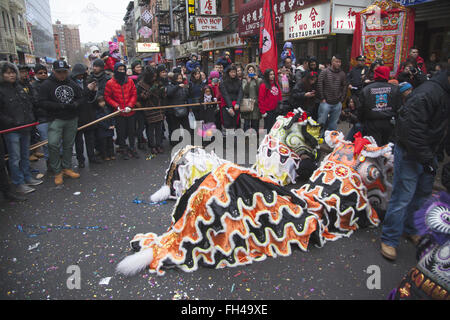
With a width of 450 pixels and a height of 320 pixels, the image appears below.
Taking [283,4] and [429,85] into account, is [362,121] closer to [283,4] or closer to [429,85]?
[429,85]

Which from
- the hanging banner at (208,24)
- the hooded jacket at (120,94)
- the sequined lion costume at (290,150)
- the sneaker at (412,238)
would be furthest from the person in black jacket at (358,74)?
the hanging banner at (208,24)

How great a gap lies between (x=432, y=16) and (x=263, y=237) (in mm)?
8474

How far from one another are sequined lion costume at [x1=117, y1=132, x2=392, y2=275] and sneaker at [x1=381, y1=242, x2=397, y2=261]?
0.43 meters

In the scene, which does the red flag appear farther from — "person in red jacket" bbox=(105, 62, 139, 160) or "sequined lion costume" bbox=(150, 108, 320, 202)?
"person in red jacket" bbox=(105, 62, 139, 160)

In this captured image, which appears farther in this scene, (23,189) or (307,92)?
(307,92)

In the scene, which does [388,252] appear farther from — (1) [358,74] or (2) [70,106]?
(1) [358,74]

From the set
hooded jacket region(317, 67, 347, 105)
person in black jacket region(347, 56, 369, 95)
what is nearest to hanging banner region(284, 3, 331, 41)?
person in black jacket region(347, 56, 369, 95)

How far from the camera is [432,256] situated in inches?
67.1

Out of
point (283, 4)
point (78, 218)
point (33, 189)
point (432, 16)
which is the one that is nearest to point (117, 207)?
point (78, 218)

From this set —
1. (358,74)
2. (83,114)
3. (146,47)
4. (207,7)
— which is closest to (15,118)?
(83,114)

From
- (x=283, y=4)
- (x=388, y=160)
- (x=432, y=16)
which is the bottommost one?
(x=388, y=160)

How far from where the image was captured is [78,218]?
13.3ft

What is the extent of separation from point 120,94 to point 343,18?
7025mm

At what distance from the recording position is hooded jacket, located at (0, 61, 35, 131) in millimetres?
4707
